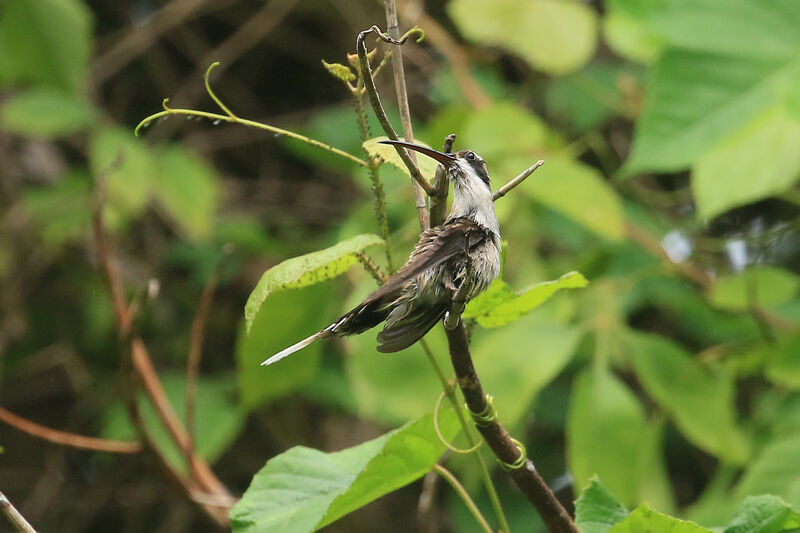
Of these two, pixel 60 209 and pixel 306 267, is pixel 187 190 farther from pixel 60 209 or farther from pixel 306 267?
pixel 306 267

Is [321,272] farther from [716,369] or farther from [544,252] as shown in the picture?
[544,252]

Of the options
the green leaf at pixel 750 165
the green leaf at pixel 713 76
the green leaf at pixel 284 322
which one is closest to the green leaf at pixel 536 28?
the green leaf at pixel 713 76

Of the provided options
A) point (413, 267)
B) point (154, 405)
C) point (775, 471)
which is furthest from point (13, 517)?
point (775, 471)

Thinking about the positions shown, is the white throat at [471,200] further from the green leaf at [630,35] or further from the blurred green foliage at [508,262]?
the green leaf at [630,35]

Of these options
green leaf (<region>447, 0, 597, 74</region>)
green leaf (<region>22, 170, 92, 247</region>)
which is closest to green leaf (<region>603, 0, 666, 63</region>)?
green leaf (<region>447, 0, 597, 74</region>)

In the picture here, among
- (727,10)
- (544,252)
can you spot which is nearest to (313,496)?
(727,10)

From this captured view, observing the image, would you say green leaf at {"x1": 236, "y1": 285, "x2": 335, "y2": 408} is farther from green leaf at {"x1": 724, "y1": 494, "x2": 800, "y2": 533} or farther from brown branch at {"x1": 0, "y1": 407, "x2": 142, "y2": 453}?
green leaf at {"x1": 724, "y1": 494, "x2": 800, "y2": 533}
